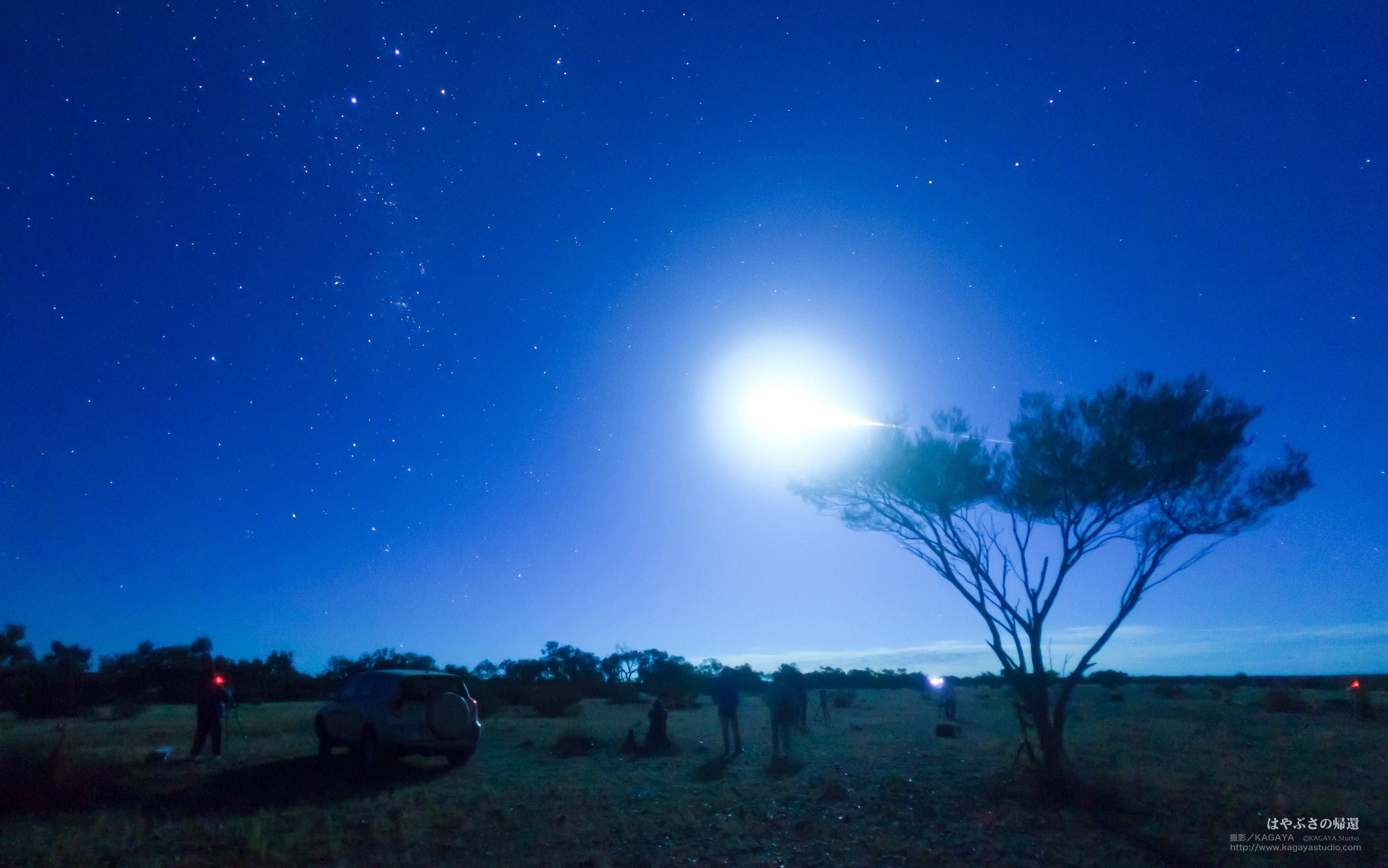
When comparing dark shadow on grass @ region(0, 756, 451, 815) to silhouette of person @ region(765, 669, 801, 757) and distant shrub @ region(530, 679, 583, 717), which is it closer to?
silhouette of person @ region(765, 669, 801, 757)

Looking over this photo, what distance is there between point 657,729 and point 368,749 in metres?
6.88

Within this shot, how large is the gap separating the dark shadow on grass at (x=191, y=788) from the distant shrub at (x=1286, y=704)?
32923 millimetres

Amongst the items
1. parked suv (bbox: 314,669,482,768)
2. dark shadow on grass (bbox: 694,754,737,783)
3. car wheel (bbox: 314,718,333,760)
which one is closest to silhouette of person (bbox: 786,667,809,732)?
dark shadow on grass (bbox: 694,754,737,783)

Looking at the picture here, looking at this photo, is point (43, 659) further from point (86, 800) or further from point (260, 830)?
point (260, 830)

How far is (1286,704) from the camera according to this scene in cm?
3366

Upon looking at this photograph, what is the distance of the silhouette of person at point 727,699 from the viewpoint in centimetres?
1759

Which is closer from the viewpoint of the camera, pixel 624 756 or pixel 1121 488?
pixel 1121 488

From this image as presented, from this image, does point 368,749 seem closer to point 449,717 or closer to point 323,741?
point 449,717

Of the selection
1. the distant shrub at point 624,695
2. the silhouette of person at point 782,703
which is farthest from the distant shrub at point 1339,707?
the distant shrub at point 624,695

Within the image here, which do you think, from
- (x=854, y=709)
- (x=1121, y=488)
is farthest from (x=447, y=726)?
(x=854, y=709)

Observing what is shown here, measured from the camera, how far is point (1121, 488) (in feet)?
46.6

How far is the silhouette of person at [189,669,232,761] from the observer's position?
15.3 meters

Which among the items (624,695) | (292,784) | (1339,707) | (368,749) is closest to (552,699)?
(624,695)

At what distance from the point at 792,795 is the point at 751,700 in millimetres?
34912
